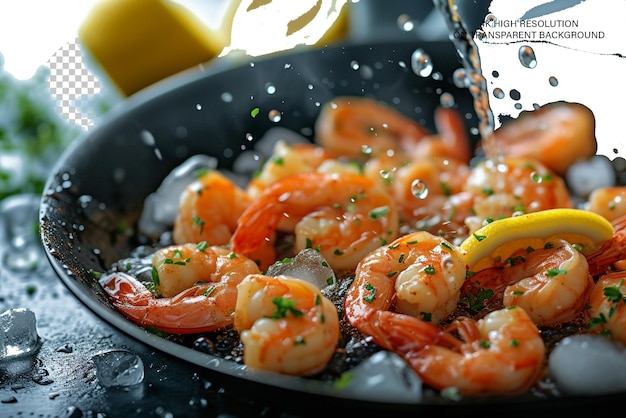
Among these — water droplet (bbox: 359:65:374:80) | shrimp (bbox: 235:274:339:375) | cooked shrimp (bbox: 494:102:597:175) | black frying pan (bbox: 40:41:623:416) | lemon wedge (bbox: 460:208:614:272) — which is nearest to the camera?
shrimp (bbox: 235:274:339:375)

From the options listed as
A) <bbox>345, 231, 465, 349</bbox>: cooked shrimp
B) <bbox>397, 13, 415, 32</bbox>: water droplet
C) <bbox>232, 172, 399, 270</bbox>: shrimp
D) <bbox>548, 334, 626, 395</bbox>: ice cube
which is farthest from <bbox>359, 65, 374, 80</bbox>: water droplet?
<bbox>548, 334, 626, 395</bbox>: ice cube

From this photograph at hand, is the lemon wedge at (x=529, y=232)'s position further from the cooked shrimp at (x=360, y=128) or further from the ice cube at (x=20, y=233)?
the ice cube at (x=20, y=233)

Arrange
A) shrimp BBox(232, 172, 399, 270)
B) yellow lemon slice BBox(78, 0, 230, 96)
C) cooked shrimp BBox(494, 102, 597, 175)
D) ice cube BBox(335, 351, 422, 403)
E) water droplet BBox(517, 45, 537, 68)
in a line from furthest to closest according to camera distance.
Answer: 1. yellow lemon slice BBox(78, 0, 230, 96)
2. cooked shrimp BBox(494, 102, 597, 175)
3. water droplet BBox(517, 45, 537, 68)
4. shrimp BBox(232, 172, 399, 270)
5. ice cube BBox(335, 351, 422, 403)

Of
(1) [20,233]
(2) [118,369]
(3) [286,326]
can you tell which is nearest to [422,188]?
(3) [286,326]

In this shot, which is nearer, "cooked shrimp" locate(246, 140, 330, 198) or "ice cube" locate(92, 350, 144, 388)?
"ice cube" locate(92, 350, 144, 388)

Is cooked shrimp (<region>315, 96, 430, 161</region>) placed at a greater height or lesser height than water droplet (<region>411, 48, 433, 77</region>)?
lesser

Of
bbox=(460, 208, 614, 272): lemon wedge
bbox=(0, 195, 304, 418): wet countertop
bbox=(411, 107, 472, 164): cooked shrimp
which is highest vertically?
bbox=(460, 208, 614, 272): lemon wedge

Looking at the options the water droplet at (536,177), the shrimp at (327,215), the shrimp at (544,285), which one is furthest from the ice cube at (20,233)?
the water droplet at (536,177)

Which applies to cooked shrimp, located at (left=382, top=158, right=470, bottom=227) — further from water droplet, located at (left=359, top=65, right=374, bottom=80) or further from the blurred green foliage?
the blurred green foliage
